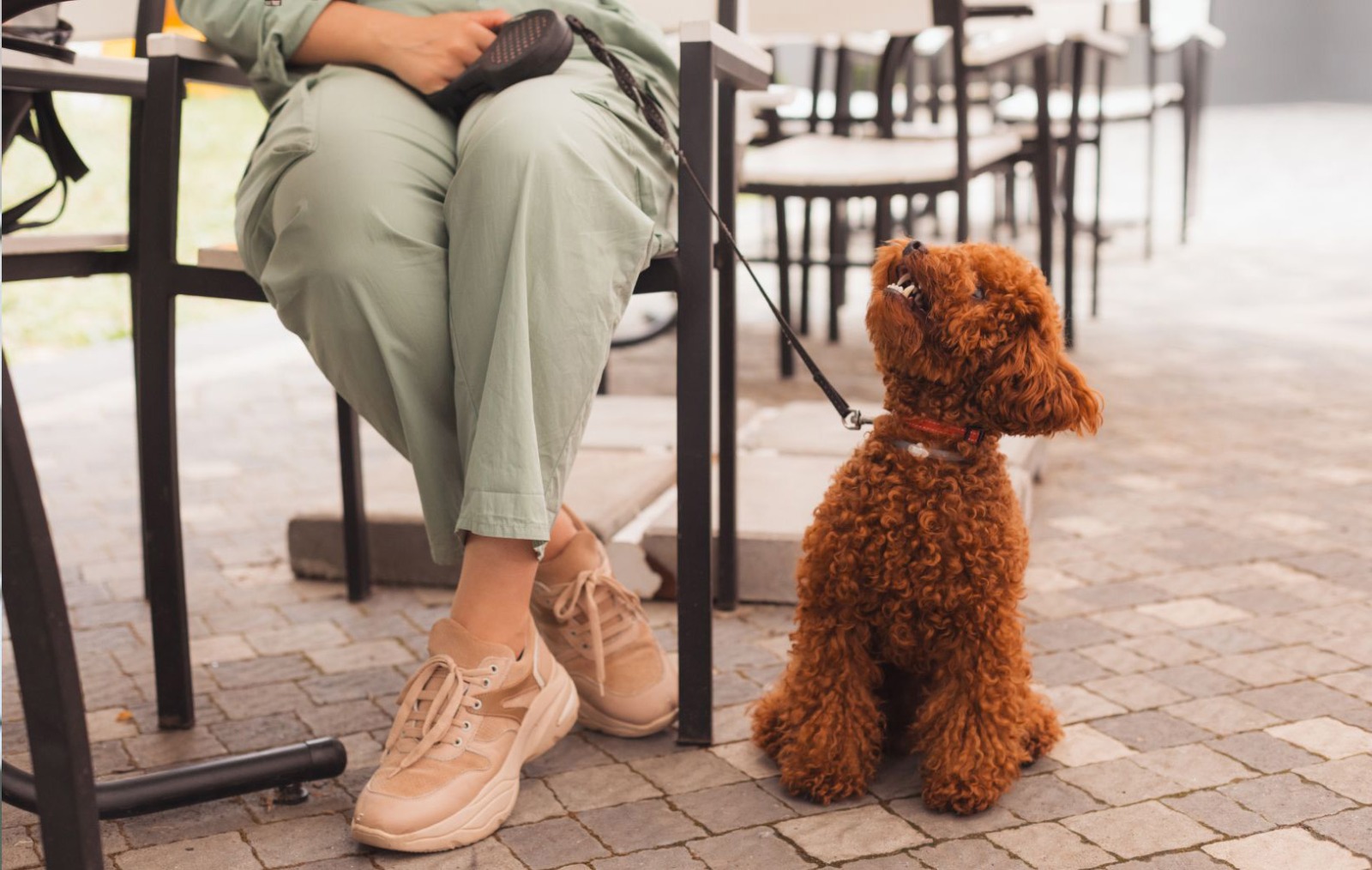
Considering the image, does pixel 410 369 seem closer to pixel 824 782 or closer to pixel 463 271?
pixel 463 271

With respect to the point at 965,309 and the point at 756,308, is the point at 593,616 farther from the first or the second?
the point at 756,308

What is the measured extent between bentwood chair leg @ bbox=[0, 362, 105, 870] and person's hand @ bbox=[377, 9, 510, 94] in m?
0.79

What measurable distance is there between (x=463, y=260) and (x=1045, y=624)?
49.8 inches

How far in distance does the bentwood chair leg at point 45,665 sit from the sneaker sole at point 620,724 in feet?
2.81

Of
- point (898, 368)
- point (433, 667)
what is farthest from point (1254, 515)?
point (433, 667)

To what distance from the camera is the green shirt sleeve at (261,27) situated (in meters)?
1.83

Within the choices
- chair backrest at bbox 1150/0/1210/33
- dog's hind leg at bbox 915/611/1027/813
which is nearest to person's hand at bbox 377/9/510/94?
dog's hind leg at bbox 915/611/1027/813

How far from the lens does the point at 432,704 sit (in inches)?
66.2

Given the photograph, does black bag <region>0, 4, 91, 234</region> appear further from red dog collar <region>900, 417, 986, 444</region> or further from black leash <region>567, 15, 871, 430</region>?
red dog collar <region>900, 417, 986, 444</region>

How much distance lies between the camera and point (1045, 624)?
7.88ft

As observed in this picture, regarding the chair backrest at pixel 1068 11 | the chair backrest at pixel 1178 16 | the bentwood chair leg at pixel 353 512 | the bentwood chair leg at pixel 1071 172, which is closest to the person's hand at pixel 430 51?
the bentwood chair leg at pixel 353 512

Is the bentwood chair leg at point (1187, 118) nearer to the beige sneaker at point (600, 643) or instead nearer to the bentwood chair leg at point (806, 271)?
the bentwood chair leg at point (806, 271)

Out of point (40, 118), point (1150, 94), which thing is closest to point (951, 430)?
point (40, 118)

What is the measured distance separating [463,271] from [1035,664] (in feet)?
3.72
